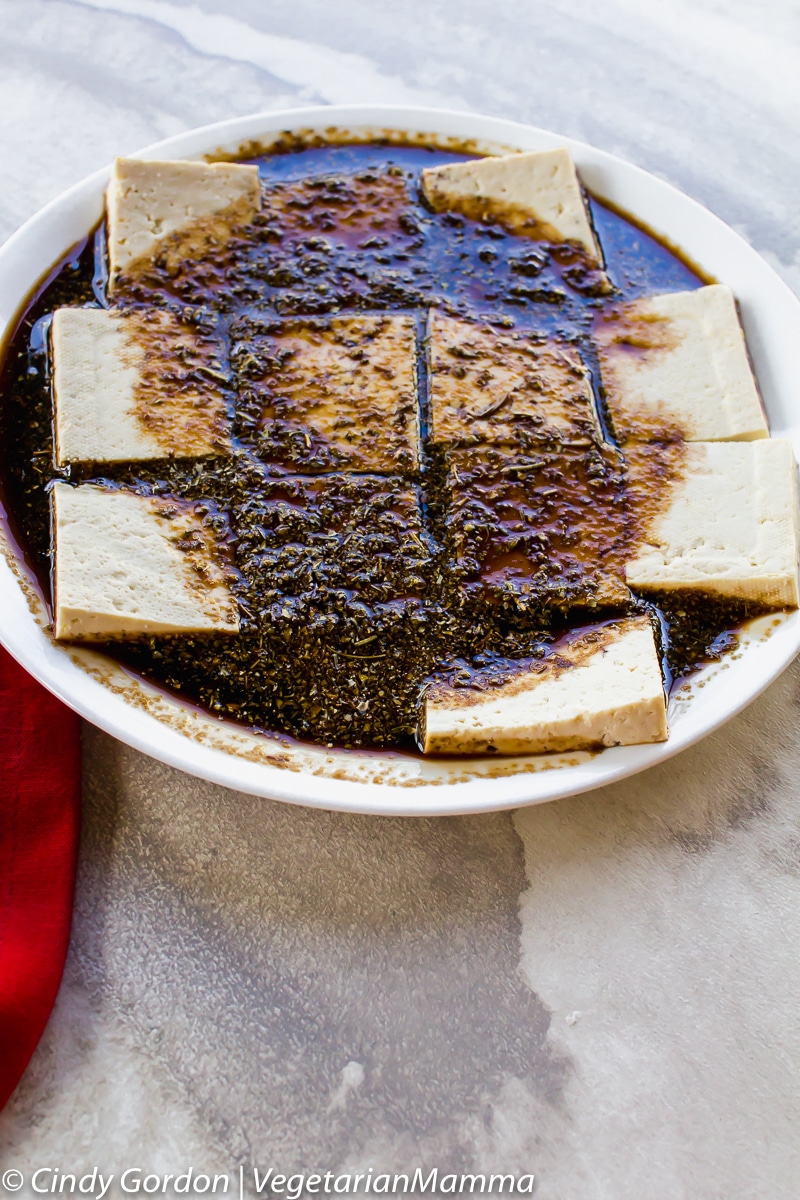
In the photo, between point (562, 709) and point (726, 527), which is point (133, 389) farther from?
point (726, 527)

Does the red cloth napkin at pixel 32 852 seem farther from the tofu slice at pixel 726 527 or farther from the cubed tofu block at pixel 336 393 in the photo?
the tofu slice at pixel 726 527

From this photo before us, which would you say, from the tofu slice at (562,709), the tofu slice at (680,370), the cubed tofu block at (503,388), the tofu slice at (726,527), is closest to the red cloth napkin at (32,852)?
the tofu slice at (562,709)

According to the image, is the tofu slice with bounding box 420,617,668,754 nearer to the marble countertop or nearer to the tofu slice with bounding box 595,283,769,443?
the marble countertop

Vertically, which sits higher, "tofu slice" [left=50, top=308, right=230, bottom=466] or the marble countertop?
"tofu slice" [left=50, top=308, right=230, bottom=466]

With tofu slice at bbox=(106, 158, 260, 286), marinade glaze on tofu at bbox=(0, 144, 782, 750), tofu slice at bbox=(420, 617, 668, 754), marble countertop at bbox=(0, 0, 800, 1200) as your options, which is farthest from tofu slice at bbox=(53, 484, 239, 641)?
tofu slice at bbox=(106, 158, 260, 286)

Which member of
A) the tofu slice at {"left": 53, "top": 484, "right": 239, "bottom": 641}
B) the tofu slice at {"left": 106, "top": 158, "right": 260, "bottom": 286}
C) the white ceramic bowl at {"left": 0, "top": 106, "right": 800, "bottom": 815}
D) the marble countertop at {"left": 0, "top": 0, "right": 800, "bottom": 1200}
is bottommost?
the marble countertop at {"left": 0, "top": 0, "right": 800, "bottom": 1200}

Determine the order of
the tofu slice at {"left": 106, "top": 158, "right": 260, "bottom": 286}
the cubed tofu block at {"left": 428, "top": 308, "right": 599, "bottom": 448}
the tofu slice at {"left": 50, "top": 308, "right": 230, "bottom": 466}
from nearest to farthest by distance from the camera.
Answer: the tofu slice at {"left": 50, "top": 308, "right": 230, "bottom": 466} < the cubed tofu block at {"left": 428, "top": 308, "right": 599, "bottom": 448} < the tofu slice at {"left": 106, "top": 158, "right": 260, "bottom": 286}

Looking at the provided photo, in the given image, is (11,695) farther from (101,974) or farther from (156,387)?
(156,387)

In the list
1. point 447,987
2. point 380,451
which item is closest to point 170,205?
point 380,451
